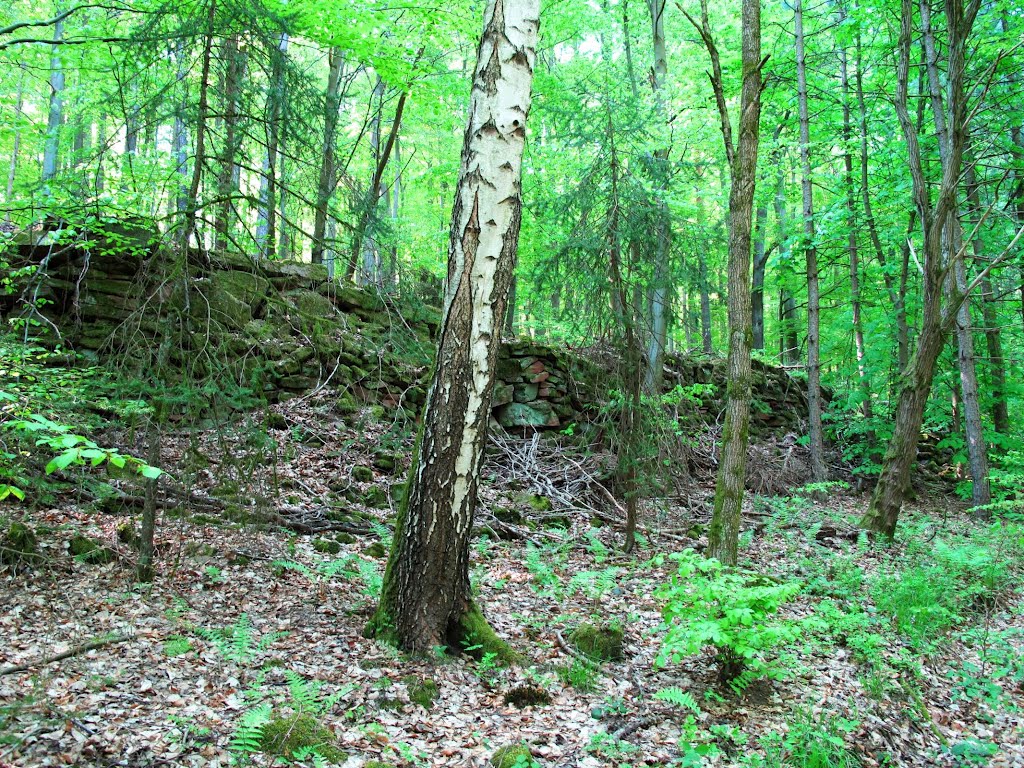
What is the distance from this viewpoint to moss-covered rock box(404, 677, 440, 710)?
3.59 m

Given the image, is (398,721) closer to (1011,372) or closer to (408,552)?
(408,552)

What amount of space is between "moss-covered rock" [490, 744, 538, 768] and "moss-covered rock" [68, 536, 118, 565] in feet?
11.7

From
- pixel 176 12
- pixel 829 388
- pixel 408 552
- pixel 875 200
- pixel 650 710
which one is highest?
pixel 875 200

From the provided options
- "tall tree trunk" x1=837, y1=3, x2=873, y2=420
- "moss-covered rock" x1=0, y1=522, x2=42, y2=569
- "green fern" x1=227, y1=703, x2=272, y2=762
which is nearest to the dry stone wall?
"moss-covered rock" x1=0, y1=522, x2=42, y2=569

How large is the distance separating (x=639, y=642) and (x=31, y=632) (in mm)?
3996

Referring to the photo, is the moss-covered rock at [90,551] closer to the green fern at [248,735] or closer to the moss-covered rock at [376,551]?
the moss-covered rock at [376,551]

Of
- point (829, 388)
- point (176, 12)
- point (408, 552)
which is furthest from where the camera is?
point (829, 388)

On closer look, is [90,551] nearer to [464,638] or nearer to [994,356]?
[464,638]

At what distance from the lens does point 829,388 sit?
51.4 ft

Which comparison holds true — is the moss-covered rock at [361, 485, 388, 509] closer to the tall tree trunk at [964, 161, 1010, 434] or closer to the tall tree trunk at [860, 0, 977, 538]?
the tall tree trunk at [860, 0, 977, 538]

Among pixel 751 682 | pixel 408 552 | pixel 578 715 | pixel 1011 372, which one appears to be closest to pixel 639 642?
pixel 751 682

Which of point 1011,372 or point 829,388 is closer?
point 1011,372

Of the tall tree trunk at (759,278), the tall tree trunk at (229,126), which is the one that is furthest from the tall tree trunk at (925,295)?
the tall tree trunk at (229,126)

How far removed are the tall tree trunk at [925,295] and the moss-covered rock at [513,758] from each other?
694cm
